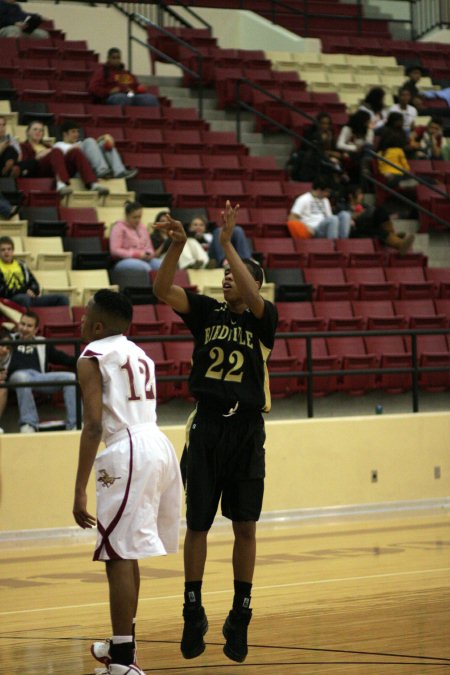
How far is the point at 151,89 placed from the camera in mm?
17328

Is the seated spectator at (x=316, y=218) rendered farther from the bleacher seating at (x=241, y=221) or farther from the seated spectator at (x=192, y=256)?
the seated spectator at (x=192, y=256)

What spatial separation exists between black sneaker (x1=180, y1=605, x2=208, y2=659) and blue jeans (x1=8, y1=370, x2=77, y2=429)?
4712 millimetres

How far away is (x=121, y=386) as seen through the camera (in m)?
5.19

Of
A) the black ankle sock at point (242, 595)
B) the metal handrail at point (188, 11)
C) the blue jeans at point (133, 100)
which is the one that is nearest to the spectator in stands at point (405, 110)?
the metal handrail at point (188, 11)

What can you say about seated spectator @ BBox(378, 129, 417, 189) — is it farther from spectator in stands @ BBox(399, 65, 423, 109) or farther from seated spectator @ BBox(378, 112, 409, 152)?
spectator in stands @ BBox(399, 65, 423, 109)

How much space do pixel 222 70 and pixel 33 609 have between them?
1199 centimetres

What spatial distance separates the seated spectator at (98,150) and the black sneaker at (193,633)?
9010 millimetres

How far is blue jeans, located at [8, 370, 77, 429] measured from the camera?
33.4 ft

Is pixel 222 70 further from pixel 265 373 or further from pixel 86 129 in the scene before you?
pixel 265 373

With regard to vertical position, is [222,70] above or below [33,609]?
above

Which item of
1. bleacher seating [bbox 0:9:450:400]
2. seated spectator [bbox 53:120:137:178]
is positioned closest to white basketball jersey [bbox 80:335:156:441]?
bleacher seating [bbox 0:9:450:400]

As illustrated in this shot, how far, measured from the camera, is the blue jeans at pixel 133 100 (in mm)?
16156

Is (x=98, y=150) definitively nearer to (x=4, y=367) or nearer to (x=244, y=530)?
(x=4, y=367)

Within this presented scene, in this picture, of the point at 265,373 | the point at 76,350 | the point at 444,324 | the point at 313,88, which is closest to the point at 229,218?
the point at 265,373
